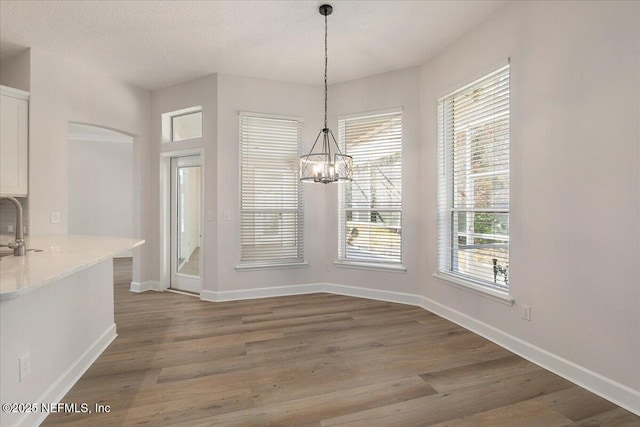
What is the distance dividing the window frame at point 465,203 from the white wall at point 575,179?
100 millimetres

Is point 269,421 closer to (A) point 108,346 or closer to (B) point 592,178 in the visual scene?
(A) point 108,346

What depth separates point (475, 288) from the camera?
10.7ft

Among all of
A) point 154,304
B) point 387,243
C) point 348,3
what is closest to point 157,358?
point 154,304

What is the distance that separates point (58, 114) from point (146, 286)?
2584mm

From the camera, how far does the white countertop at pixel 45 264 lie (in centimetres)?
133

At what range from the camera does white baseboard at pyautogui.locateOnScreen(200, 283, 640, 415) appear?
212 centimetres

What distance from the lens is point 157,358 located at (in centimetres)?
272

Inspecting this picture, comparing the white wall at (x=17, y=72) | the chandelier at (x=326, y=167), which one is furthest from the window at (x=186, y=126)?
the chandelier at (x=326, y=167)

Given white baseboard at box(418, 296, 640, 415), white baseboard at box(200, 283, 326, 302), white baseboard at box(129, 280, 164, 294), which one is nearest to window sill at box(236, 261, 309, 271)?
white baseboard at box(200, 283, 326, 302)

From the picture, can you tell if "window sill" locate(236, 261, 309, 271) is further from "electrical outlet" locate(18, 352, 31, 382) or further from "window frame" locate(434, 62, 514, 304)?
"electrical outlet" locate(18, 352, 31, 382)

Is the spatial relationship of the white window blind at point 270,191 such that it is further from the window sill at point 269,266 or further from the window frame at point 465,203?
the window frame at point 465,203

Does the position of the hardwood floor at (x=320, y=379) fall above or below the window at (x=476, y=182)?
below

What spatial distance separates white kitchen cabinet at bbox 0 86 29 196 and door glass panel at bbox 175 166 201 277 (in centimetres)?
177

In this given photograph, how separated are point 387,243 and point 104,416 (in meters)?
3.39
